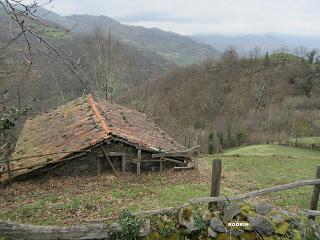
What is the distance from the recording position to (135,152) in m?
18.9

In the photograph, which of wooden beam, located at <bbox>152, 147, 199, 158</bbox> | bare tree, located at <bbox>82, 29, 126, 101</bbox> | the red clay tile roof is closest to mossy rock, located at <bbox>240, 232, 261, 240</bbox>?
the red clay tile roof

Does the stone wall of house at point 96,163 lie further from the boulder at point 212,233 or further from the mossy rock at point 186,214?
the boulder at point 212,233

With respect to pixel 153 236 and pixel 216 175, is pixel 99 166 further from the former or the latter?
pixel 153 236

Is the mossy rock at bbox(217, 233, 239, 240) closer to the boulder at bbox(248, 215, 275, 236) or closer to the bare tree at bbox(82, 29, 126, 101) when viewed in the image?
the boulder at bbox(248, 215, 275, 236)

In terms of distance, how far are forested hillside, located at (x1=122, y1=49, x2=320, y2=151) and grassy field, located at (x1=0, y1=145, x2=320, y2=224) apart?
887 inches

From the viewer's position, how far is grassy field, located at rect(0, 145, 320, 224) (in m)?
12.1

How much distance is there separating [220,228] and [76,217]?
5267mm

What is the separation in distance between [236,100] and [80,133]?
62.0 metres

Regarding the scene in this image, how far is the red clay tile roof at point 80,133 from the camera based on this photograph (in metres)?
17.8

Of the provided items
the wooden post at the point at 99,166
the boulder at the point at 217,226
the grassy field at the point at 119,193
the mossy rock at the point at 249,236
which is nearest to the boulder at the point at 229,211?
the boulder at the point at 217,226

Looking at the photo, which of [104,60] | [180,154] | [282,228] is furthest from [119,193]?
[104,60]

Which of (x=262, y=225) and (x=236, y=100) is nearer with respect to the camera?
(x=262, y=225)

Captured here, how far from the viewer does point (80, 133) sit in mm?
19453

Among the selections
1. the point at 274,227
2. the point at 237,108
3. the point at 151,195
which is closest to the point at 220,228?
the point at 274,227
